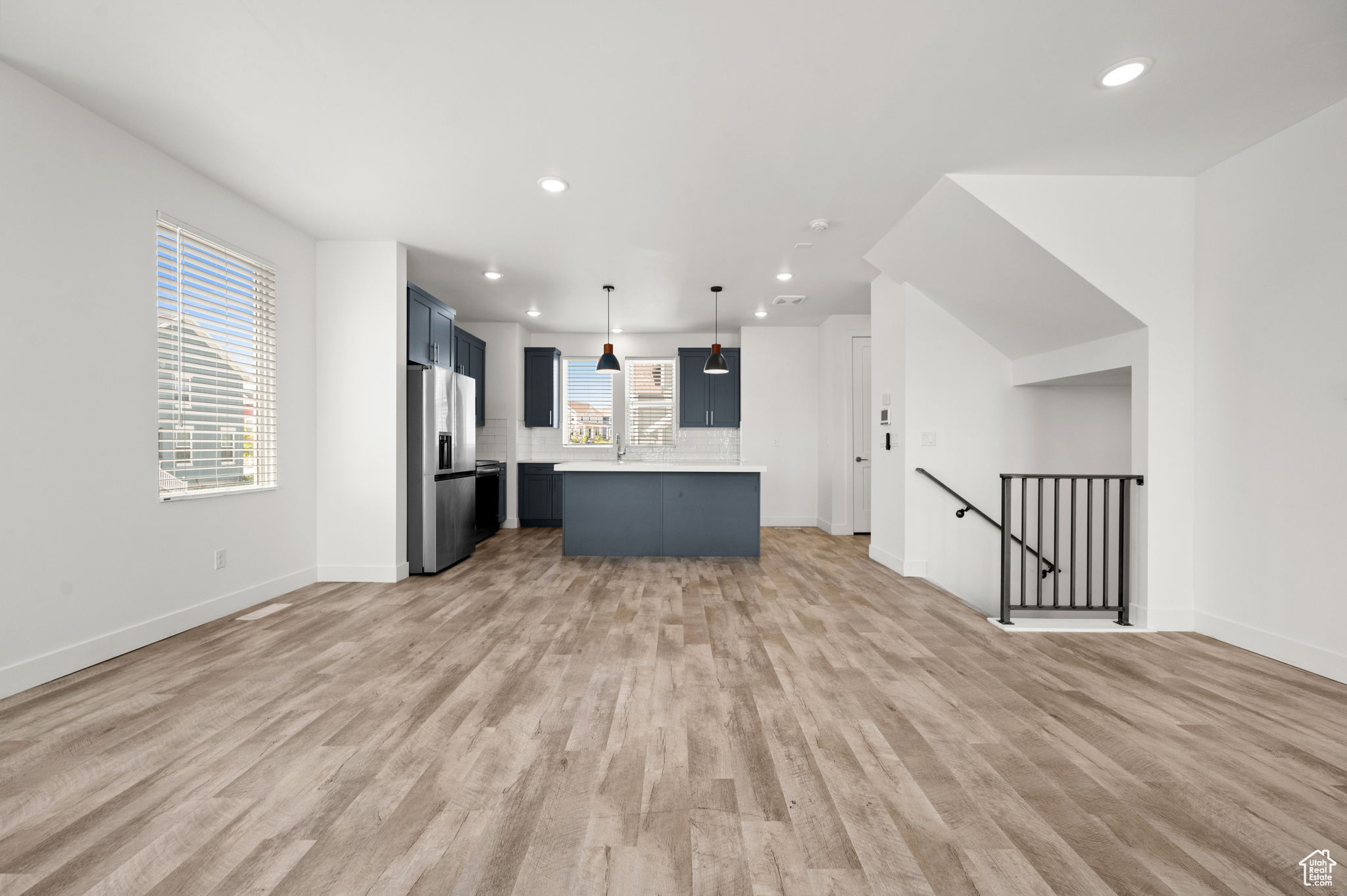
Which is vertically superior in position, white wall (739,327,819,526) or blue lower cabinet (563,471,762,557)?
white wall (739,327,819,526)

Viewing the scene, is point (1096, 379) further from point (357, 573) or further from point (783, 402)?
point (357, 573)

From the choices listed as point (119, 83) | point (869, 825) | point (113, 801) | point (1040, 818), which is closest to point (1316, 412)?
point (1040, 818)

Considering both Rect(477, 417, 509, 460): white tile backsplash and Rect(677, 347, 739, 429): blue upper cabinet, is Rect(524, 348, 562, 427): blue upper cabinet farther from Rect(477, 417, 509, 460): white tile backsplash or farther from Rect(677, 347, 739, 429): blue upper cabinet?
Rect(677, 347, 739, 429): blue upper cabinet

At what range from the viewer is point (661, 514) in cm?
554

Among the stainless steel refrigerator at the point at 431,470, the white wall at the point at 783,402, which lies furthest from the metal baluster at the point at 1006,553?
the stainless steel refrigerator at the point at 431,470

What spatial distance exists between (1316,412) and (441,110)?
4.58 m

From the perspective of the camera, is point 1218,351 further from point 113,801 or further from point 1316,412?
point 113,801

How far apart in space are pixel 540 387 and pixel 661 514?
324cm

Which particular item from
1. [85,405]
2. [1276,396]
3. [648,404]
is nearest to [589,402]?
[648,404]

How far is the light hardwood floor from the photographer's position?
1.41 meters

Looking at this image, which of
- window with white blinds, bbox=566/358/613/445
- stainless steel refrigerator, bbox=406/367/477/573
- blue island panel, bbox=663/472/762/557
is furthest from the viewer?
window with white blinds, bbox=566/358/613/445

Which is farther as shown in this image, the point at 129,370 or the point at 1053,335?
the point at 1053,335

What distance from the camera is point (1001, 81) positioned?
2482 mm

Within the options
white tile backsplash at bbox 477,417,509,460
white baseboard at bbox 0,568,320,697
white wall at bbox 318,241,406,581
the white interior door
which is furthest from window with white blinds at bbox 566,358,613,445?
white baseboard at bbox 0,568,320,697
